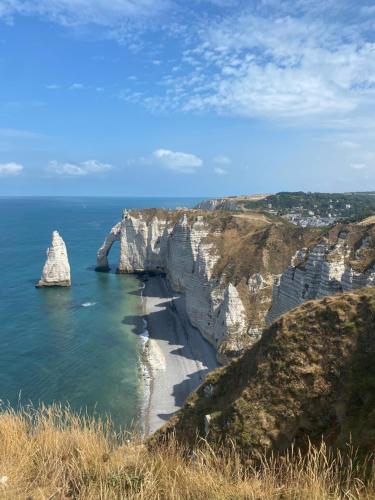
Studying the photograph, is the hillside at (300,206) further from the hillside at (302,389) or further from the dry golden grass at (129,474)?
the dry golden grass at (129,474)

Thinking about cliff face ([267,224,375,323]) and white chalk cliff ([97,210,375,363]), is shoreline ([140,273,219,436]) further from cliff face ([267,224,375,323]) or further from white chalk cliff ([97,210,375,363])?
cliff face ([267,224,375,323])

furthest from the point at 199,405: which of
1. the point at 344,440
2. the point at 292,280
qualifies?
the point at 292,280

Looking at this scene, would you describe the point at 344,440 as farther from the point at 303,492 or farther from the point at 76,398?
the point at 76,398

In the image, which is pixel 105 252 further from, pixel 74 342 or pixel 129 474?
pixel 129 474

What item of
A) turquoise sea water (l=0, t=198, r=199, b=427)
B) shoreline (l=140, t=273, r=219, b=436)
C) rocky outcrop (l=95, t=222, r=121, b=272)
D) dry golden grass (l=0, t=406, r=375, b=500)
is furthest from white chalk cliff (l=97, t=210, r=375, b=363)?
dry golden grass (l=0, t=406, r=375, b=500)

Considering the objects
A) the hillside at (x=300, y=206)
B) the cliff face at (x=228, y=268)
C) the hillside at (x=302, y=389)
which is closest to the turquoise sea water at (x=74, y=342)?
the hillside at (x=302, y=389)

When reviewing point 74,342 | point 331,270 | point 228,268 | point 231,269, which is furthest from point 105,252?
point 331,270
